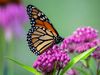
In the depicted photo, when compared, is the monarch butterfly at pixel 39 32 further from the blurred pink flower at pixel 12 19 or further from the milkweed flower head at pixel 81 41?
the blurred pink flower at pixel 12 19

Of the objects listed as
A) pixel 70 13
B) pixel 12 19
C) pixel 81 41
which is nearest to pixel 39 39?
pixel 81 41

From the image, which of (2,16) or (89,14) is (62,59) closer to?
(2,16)

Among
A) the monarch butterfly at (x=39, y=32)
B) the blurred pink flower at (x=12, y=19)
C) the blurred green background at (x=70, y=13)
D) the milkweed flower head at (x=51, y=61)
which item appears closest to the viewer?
the blurred pink flower at (x=12, y=19)

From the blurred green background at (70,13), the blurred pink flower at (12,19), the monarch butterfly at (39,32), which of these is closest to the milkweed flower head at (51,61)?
the monarch butterfly at (39,32)

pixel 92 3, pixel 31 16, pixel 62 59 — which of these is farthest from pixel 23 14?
pixel 92 3

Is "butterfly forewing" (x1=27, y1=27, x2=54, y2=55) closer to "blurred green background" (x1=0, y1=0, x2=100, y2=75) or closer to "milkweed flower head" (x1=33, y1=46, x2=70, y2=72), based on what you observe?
"milkweed flower head" (x1=33, y1=46, x2=70, y2=72)

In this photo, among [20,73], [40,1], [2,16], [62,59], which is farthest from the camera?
[40,1]
